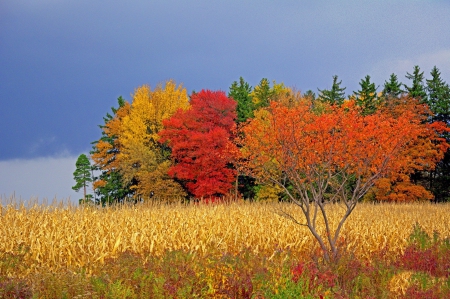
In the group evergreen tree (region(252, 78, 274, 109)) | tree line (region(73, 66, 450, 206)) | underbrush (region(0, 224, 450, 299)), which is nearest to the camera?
underbrush (region(0, 224, 450, 299))

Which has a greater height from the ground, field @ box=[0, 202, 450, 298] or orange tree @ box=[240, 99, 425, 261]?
orange tree @ box=[240, 99, 425, 261]

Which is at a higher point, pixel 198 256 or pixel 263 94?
pixel 263 94

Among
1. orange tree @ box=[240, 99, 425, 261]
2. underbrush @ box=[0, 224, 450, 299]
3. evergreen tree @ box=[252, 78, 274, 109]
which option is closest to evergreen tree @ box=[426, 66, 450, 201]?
orange tree @ box=[240, 99, 425, 261]

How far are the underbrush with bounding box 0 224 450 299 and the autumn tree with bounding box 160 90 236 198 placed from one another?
18.8 m

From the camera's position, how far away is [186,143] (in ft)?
96.4

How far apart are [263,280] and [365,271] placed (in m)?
3.40

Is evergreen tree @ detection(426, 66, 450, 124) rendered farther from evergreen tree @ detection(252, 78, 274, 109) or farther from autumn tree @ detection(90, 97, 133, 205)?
autumn tree @ detection(90, 97, 133, 205)

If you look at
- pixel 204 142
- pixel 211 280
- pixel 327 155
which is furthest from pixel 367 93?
pixel 211 280

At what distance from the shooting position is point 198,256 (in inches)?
387

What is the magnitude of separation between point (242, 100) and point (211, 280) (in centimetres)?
3459

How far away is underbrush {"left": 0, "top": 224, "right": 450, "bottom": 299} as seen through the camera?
272 inches

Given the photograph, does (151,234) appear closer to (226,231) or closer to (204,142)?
(226,231)

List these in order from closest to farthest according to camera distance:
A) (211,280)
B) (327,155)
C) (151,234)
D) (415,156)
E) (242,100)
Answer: (211,280)
(151,234)
(327,155)
(415,156)
(242,100)

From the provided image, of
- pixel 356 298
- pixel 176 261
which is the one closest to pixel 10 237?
pixel 176 261
